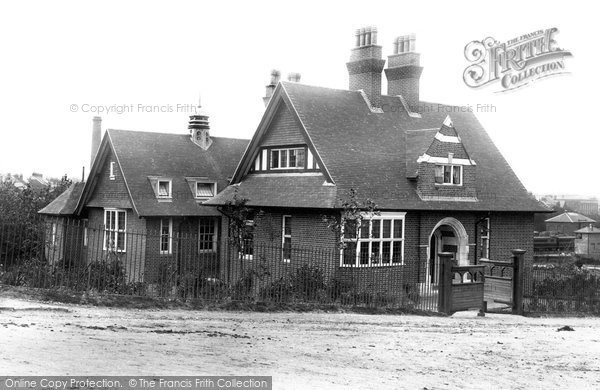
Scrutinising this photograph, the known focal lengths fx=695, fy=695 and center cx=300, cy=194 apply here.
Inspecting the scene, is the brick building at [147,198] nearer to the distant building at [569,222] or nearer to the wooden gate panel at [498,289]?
the wooden gate panel at [498,289]

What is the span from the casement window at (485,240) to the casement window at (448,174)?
2377 millimetres

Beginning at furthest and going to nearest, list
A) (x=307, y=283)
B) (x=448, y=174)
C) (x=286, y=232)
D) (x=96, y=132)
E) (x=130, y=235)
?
(x=96, y=132) < (x=130, y=235) < (x=448, y=174) < (x=286, y=232) < (x=307, y=283)

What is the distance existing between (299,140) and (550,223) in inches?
2085

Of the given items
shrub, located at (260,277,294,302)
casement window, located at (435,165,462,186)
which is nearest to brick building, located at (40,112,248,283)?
casement window, located at (435,165,462,186)

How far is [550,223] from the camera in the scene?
238 feet

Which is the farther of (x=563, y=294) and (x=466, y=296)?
(x=563, y=294)

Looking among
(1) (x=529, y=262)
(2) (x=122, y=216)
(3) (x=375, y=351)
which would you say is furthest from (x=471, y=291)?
(2) (x=122, y=216)

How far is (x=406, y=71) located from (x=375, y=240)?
10.3 m

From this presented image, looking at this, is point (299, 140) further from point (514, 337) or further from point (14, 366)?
point (14, 366)

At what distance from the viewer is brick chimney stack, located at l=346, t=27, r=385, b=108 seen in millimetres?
30078

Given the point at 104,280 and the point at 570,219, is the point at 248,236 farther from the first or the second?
the point at 570,219

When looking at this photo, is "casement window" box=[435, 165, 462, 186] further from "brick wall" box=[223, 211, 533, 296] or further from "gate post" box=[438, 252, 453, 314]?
"gate post" box=[438, 252, 453, 314]

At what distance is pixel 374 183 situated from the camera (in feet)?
84.9

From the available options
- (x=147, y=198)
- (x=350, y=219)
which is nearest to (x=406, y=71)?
(x=350, y=219)
